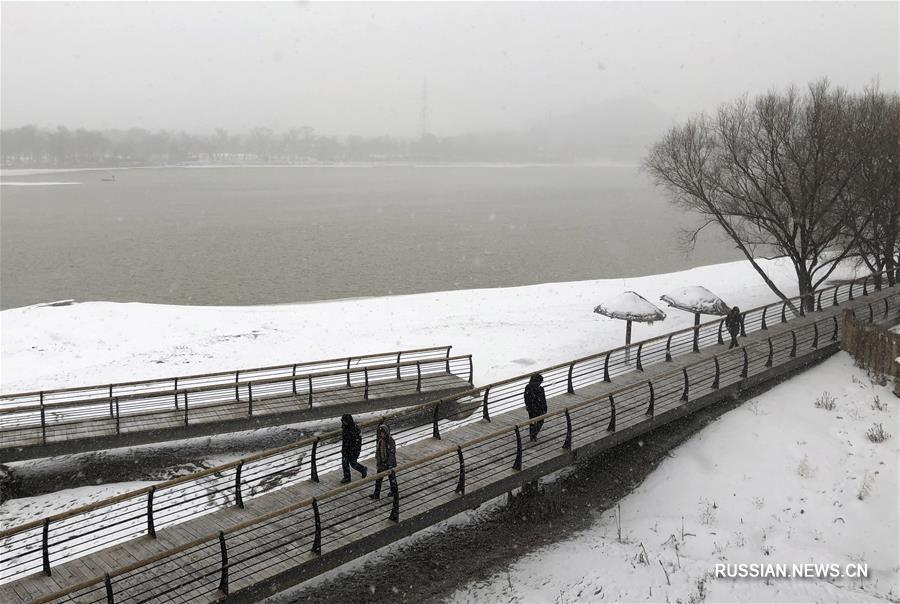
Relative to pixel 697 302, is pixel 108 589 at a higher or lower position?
lower

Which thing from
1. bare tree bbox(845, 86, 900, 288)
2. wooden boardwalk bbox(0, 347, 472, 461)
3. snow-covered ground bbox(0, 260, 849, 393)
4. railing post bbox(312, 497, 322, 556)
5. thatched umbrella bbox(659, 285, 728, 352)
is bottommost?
snow-covered ground bbox(0, 260, 849, 393)

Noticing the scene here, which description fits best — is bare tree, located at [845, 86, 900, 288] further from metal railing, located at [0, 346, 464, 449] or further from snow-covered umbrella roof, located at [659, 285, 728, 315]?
metal railing, located at [0, 346, 464, 449]

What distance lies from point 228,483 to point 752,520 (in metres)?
10.7

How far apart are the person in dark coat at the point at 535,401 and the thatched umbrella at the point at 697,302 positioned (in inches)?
319

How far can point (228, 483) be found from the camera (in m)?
15.3

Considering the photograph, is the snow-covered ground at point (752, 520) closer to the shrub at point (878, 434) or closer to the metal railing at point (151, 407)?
the shrub at point (878, 434)

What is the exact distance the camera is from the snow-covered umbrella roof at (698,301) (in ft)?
71.4

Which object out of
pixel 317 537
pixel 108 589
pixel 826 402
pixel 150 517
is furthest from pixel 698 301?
pixel 108 589

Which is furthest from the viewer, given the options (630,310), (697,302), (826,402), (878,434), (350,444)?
(697,302)

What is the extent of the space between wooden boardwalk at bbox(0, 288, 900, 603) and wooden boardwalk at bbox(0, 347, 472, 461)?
2605 millimetres

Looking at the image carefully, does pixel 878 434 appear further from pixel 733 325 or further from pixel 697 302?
pixel 697 302

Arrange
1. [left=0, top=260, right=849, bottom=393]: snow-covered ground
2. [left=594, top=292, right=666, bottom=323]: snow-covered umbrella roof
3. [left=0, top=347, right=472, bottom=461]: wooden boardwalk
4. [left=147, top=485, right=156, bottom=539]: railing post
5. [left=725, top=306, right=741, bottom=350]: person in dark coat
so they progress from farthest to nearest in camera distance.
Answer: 1. [left=0, top=260, right=849, bottom=393]: snow-covered ground
2. [left=594, top=292, right=666, bottom=323]: snow-covered umbrella roof
3. [left=725, top=306, right=741, bottom=350]: person in dark coat
4. [left=0, top=347, right=472, bottom=461]: wooden boardwalk
5. [left=147, top=485, right=156, bottom=539]: railing post

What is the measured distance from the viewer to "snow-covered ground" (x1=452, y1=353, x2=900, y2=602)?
11.5 m

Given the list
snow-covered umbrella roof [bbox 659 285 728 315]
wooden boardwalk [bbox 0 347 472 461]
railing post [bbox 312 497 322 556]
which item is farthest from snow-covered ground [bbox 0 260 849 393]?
railing post [bbox 312 497 322 556]
